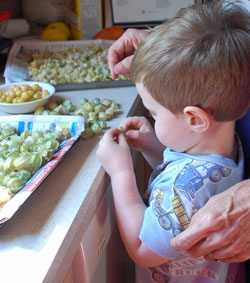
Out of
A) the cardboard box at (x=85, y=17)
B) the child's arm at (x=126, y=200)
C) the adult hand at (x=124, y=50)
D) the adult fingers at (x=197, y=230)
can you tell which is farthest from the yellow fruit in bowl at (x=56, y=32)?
Answer: the adult fingers at (x=197, y=230)

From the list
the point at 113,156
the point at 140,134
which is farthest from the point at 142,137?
the point at 113,156

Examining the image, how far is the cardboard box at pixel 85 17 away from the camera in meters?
1.52

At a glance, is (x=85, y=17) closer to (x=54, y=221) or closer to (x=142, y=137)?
(x=142, y=137)

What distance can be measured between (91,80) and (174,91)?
0.55m

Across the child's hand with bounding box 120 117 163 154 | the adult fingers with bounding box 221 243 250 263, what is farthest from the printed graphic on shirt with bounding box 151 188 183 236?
the child's hand with bounding box 120 117 163 154

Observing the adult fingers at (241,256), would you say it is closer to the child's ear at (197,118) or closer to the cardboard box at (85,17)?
the child's ear at (197,118)

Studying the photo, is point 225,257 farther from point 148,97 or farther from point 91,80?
point 91,80

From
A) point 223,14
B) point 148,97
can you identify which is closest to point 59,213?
point 148,97

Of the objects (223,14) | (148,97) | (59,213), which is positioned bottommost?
(59,213)

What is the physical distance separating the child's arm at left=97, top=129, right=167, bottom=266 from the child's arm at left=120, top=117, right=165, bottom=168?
96 mm

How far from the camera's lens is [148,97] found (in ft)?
2.16

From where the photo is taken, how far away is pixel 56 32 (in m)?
1.50

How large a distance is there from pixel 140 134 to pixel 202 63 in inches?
11.3

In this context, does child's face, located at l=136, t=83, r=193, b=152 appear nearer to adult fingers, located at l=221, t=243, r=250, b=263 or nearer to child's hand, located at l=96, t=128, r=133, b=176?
child's hand, located at l=96, t=128, r=133, b=176
